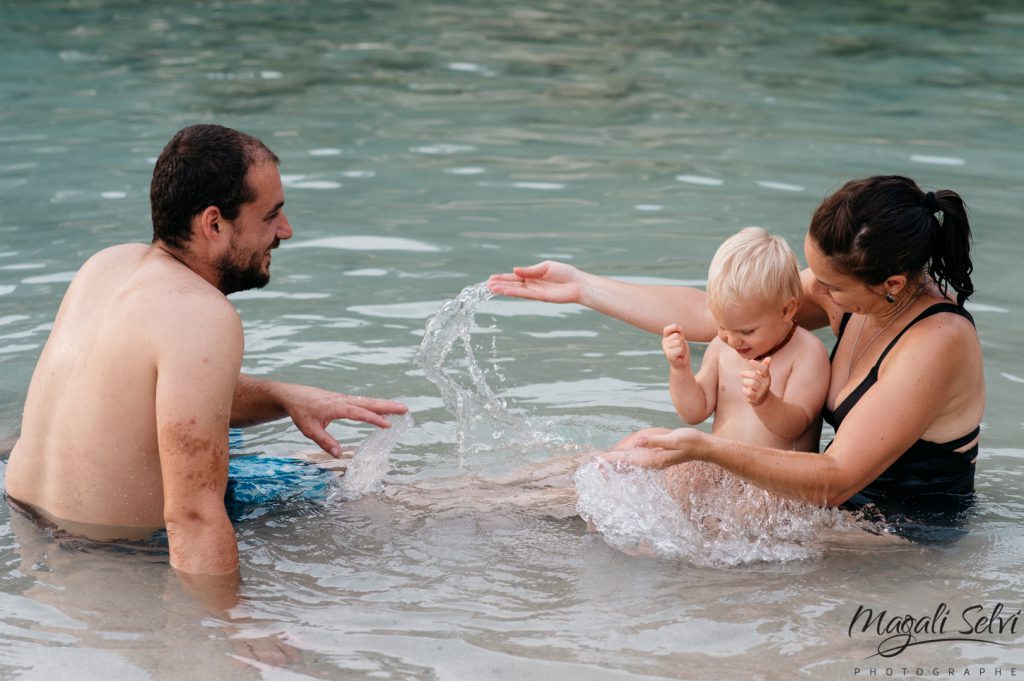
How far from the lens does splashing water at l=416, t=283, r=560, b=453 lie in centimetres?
531

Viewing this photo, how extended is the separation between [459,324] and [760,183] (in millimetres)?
3946

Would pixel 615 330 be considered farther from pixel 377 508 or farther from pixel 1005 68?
pixel 1005 68

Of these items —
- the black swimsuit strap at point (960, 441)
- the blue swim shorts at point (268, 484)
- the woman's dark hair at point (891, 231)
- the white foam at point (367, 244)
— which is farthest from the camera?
the white foam at point (367, 244)

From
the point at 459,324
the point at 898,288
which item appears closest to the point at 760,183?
the point at 459,324

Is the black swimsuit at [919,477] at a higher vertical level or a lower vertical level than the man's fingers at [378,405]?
lower

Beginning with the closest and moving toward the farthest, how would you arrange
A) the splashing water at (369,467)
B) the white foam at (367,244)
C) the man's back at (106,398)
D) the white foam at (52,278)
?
the man's back at (106,398), the splashing water at (369,467), the white foam at (52,278), the white foam at (367,244)

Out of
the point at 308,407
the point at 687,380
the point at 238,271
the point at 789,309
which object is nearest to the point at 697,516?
the point at 687,380

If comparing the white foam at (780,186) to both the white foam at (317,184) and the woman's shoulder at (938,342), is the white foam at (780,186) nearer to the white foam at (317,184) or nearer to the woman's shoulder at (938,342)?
the white foam at (317,184)

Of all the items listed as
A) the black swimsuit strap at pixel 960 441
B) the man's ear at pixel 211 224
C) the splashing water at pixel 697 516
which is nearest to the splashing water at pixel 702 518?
the splashing water at pixel 697 516

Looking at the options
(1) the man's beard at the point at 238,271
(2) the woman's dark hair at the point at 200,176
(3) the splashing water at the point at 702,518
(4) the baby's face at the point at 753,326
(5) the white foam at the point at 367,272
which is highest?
(2) the woman's dark hair at the point at 200,176

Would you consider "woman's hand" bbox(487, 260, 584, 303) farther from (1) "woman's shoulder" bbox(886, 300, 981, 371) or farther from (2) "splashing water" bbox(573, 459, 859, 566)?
(1) "woman's shoulder" bbox(886, 300, 981, 371)

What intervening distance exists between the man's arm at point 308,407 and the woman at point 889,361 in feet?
2.78

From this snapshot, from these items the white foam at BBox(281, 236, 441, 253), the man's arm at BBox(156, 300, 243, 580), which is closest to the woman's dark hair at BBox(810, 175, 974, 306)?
the man's arm at BBox(156, 300, 243, 580)

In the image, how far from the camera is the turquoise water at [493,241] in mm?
3863
